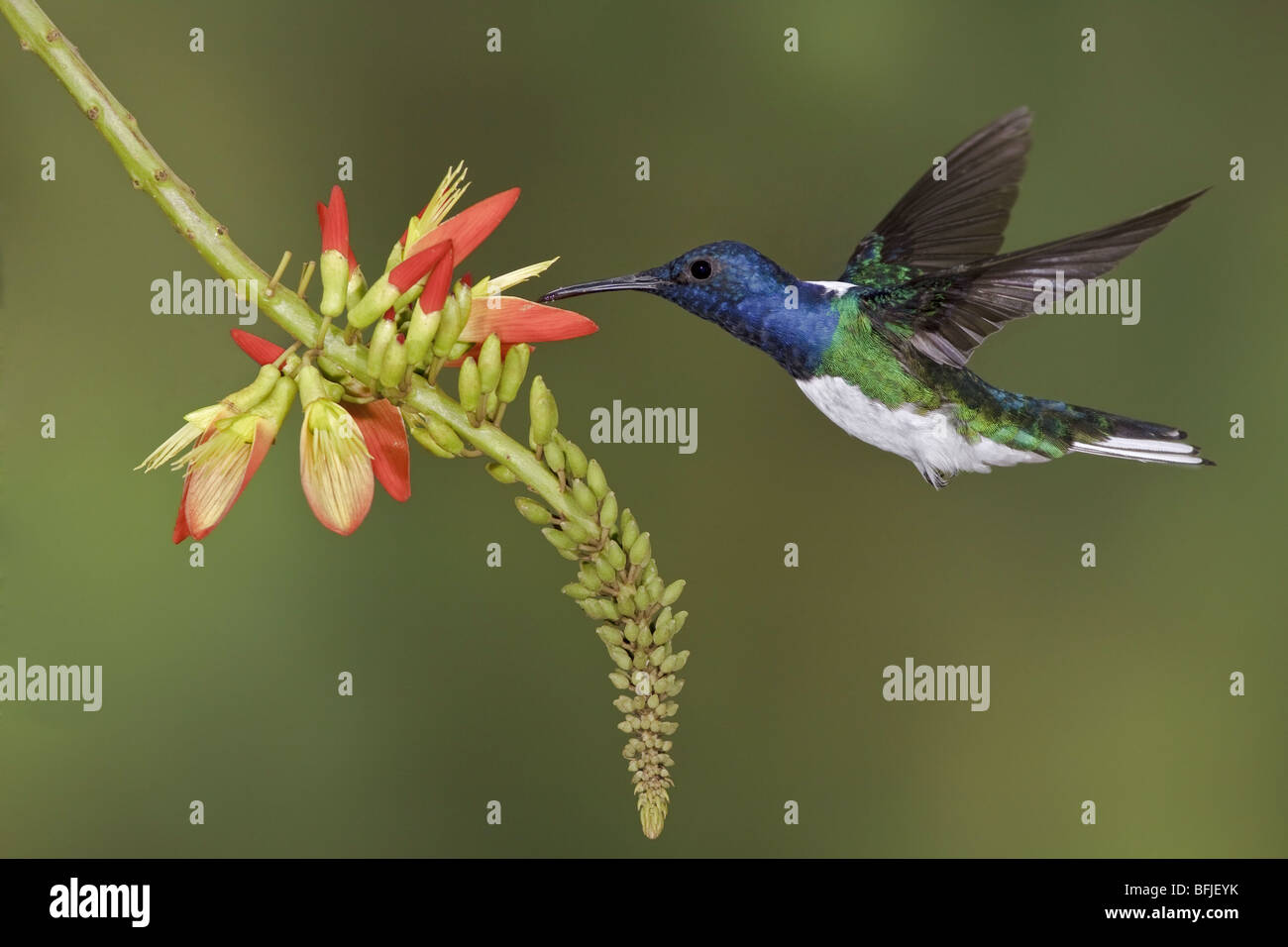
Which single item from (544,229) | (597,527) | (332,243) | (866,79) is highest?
(866,79)

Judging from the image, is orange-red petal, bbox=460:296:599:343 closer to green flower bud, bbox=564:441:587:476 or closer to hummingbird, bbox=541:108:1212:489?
green flower bud, bbox=564:441:587:476

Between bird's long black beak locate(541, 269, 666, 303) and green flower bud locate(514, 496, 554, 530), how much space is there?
0.67ft

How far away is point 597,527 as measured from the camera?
53 centimetres

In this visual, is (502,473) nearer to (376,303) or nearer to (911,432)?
(376,303)

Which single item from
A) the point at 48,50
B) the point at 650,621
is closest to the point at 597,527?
the point at 650,621

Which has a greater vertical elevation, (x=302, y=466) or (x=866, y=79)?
(x=866, y=79)

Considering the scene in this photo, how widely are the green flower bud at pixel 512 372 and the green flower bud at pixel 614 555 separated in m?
0.08

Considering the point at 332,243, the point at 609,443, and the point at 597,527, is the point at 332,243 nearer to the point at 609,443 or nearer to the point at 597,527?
the point at 597,527

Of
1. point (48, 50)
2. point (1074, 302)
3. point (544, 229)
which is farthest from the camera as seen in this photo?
point (544, 229)

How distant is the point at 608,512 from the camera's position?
0.52 meters

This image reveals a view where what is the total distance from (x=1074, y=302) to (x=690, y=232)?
99 cm

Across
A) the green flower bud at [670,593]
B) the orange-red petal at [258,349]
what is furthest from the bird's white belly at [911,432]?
the orange-red petal at [258,349]

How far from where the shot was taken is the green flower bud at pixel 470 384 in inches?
20.0

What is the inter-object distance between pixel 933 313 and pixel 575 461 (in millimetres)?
433
